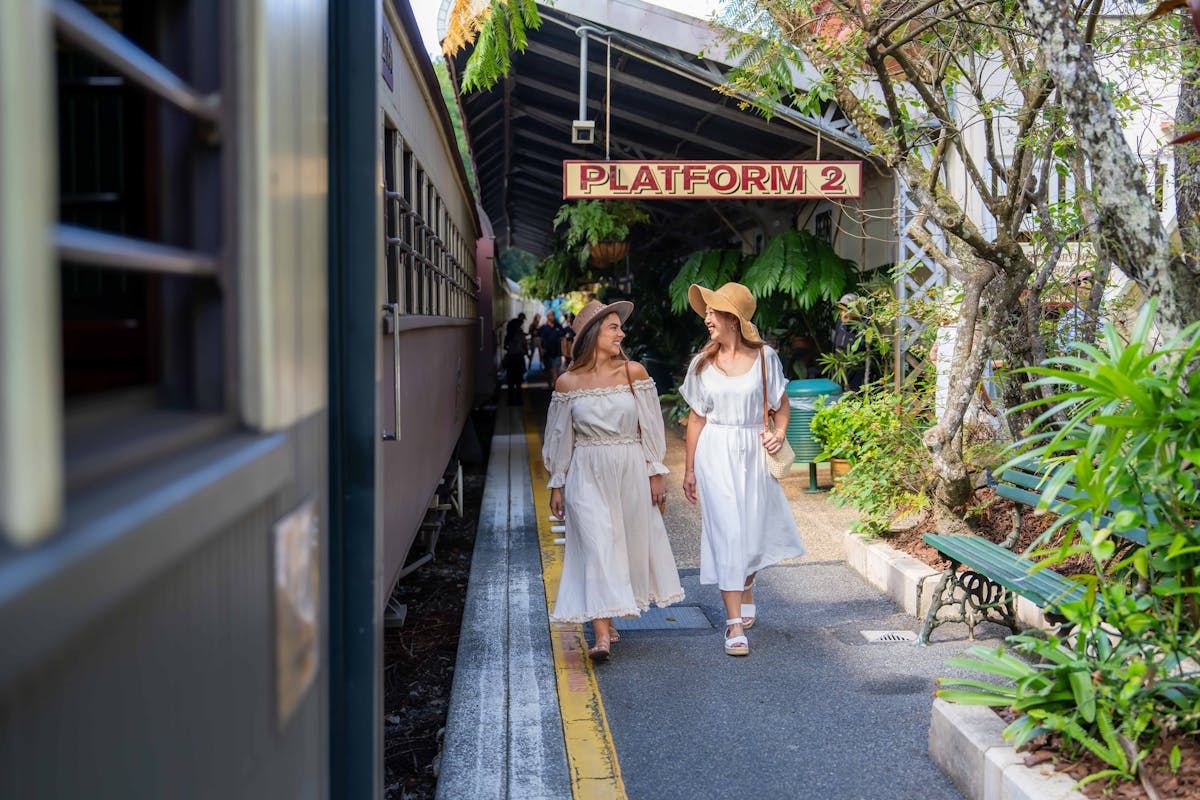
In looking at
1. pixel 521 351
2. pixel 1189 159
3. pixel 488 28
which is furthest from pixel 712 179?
pixel 521 351

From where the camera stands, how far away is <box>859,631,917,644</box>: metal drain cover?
557cm

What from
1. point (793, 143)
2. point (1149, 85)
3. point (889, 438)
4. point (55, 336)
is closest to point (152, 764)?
point (55, 336)

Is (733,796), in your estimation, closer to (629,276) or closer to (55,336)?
(55,336)

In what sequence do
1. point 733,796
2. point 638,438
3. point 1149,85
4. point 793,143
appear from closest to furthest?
point 733,796
point 638,438
point 1149,85
point 793,143

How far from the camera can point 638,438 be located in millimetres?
5605

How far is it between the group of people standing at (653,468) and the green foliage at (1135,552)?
221 cm

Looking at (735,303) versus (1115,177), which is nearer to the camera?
(1115,177)

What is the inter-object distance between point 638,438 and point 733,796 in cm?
210

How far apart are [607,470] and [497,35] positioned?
370 centimetres

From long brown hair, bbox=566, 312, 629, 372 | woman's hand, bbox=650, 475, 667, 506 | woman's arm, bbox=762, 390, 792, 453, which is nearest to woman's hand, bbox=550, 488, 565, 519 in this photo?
woman's hand, bbox=650, 475, 667, 506

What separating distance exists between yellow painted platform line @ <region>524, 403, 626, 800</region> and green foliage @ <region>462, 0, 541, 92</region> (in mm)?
3556

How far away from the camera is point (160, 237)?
139 centimetres

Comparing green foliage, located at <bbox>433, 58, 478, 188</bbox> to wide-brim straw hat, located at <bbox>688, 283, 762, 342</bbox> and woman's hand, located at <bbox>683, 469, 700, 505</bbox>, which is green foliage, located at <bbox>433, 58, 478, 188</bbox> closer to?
wide-brim straw hat, located at <bbox>688, 283, 762, 342</bbox>

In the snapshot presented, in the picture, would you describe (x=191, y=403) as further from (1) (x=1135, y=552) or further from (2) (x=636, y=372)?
(2) (x=636, y=372)
